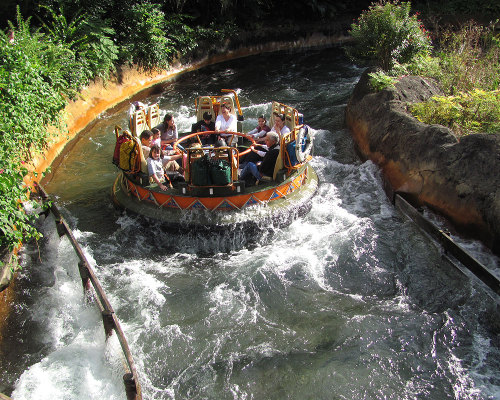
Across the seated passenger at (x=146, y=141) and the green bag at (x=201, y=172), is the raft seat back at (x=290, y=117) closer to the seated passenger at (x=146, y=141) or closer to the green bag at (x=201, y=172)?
the green bag at (x=201, y=172)

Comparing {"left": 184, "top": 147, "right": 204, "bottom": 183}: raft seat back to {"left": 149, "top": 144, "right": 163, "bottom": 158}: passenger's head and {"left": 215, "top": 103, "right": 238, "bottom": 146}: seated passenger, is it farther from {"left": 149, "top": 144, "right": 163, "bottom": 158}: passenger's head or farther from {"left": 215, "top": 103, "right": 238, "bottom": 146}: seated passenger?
{"left": 215, "top": 103, "right": 238, "bottom": 146}: seated passenger

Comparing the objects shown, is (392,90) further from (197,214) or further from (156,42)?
(156,42)

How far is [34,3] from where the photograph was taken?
14086 millimetres

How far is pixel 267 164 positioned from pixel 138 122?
2.83 m

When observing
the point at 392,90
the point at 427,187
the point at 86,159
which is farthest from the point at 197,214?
the point at 392,90

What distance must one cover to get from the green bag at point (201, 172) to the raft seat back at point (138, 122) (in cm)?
223

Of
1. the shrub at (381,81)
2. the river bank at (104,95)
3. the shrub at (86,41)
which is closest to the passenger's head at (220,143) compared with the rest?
the river bank at (104,95)

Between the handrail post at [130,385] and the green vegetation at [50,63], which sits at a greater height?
the green vegetation at [50,63]

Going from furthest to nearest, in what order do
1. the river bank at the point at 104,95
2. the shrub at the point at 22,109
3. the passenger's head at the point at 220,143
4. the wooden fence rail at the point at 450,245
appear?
the river bank at the point at 104,95
the passenger's head at the point at 220,143
the shrub at the point at 22,109
the wooden fence rail at the point at 450,245

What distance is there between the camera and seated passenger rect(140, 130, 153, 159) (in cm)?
811

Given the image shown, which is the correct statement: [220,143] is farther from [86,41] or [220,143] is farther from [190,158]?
[86,41]

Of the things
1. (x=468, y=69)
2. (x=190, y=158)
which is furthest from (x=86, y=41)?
(x=468, y=69)

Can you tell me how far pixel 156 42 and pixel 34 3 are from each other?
387 centimetres

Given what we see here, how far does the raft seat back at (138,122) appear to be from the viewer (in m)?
9.08
